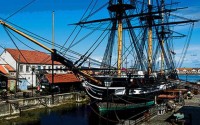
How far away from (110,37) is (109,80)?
9.67 meters

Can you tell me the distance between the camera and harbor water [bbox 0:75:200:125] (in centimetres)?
3678

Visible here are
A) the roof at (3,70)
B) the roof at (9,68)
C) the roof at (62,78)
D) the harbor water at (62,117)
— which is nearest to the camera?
the harbor water at (62,117)

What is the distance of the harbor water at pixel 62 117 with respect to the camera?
1448 inches

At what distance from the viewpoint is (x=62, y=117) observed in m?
41.2

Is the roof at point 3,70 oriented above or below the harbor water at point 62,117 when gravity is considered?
above

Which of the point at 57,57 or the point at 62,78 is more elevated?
the point at 57,57

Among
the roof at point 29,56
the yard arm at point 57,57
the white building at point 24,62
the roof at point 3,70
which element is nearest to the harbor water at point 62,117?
the yard arm at point 57,57

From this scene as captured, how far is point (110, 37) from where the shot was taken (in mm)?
45469

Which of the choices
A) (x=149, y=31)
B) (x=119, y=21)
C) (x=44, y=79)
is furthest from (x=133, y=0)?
(x=44, y=79)

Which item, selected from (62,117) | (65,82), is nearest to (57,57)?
(62,117)

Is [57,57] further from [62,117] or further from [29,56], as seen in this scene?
[29,56]

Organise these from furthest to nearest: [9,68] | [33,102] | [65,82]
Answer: [9,68]
[65,82]
[33,102]

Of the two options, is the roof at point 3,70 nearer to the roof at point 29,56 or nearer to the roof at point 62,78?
the roof at point 29,56

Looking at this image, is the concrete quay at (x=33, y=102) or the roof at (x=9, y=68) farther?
the roof at (x=9, y=68)
